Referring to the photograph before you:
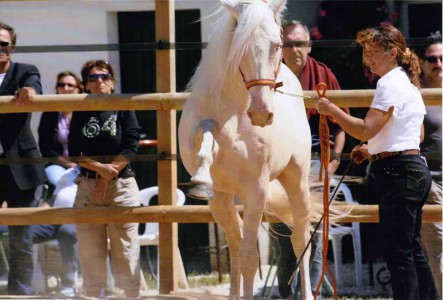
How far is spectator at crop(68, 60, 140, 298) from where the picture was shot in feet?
20.9

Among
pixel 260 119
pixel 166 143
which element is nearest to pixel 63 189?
pixel 166 143

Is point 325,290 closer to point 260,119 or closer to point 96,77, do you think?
point 96,77

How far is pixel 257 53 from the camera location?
5008 mm

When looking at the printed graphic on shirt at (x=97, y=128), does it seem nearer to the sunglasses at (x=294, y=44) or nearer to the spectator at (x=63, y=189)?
the spectator at (x=63, y=189)

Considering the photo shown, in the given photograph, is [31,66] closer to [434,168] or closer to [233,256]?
[233,256]

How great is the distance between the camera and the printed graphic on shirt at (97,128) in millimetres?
6383

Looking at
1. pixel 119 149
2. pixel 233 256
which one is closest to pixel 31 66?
pixel 119 149

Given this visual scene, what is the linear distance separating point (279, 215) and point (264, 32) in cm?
143

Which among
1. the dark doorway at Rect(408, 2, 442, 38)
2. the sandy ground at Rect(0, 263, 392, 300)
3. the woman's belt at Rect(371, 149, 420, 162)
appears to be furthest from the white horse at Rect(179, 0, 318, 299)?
the dark doorway at Rect(408, 2, 442, 38)

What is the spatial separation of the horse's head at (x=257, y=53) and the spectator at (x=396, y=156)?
307 mm

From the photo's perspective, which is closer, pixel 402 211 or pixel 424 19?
pixel 402 211

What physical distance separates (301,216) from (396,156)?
1.06 metres

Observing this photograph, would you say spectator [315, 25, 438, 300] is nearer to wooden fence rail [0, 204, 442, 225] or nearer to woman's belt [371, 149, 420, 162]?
woman's belt [371, 149, 420, 162]

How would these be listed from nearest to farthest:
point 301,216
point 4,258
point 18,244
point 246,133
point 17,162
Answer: point 246,133 < point 301,216 < point 17,162 < point 18,244 < point 4,258
